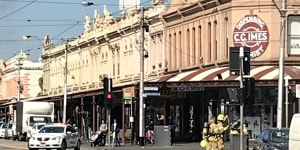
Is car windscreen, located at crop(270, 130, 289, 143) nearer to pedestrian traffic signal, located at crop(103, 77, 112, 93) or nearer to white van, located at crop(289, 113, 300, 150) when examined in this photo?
white van, located at crop(289, 113, 300, 150)

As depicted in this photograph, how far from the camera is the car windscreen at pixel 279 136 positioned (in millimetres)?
29389

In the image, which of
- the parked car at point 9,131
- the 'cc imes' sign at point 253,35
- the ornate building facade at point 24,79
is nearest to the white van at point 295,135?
the 'cc imes' sign at point 253,35

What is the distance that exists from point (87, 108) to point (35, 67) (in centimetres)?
4931

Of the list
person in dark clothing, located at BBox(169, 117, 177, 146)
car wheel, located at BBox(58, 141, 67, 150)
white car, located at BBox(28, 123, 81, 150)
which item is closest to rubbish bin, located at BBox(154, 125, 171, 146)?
person in dark clothing, located at BBox(169, 117, 177, 146)

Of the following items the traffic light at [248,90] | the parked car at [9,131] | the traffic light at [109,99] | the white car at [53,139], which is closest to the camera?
the traffic light at [248,90]

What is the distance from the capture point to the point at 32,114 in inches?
2410

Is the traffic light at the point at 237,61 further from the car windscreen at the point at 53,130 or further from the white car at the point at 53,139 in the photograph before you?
the car windscreen at the point at 53,130

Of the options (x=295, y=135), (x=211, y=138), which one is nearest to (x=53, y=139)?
(x=211, y=138)

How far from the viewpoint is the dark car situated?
94.6 ft

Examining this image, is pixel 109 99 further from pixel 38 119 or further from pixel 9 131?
pixel 9 131

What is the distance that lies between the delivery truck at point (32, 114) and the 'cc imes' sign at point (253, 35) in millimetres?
19222

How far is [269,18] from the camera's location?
153 feet

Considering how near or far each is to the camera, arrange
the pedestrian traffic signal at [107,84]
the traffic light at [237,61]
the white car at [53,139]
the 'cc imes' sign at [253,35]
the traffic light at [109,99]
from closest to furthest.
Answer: the traffic light at [237,61] < the white car at [53,139] < the pedestrian traffic signal at [107,84] < the traffic light at [109,99] < the 'cc imes' sign at [253,35]

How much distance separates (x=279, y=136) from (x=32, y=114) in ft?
114
